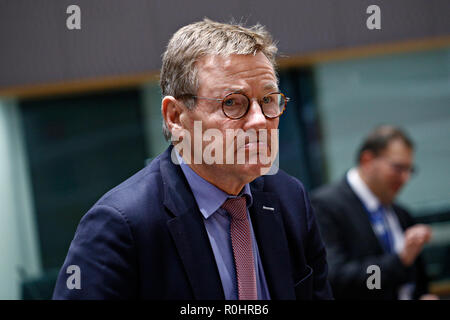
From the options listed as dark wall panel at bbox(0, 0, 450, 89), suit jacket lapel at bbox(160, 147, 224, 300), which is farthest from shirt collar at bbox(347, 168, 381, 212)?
suit jacket lapel at bbox(160, 147, 224, 300)

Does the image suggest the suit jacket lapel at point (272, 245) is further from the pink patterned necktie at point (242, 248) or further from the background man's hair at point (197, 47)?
the background man's hair at point (197, 47)

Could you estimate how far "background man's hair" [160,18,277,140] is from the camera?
1.08 metres

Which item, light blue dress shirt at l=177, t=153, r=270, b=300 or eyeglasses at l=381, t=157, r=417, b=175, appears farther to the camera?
eyeglasses at l=381, t=157, r=417, b=175

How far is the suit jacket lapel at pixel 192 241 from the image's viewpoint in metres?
1.03

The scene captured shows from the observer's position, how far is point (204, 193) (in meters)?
1.13

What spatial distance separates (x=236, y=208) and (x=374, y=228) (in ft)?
4.17

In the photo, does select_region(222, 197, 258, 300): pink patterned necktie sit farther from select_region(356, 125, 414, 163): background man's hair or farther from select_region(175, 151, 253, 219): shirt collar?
select_region(356, 125, 414, 163): background man's hair

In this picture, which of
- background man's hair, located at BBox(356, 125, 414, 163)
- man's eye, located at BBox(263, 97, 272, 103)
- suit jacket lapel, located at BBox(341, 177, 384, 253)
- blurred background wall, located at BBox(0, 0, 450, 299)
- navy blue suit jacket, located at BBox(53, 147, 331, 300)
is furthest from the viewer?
blurred background wall, located at BBox(0, 0, 450, 299)

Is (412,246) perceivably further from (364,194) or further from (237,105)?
(237,105)

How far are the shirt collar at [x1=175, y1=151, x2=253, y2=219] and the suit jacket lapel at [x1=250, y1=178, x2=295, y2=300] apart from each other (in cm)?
4

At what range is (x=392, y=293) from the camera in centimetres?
200

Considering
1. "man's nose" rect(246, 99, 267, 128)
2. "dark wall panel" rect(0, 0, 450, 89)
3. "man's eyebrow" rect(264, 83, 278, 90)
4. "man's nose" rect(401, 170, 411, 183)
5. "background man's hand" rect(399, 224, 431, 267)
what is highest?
"dark wall panel" rect(0, 0, 450, 89)

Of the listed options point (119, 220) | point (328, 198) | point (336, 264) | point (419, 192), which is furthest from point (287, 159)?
point (119, 220)
